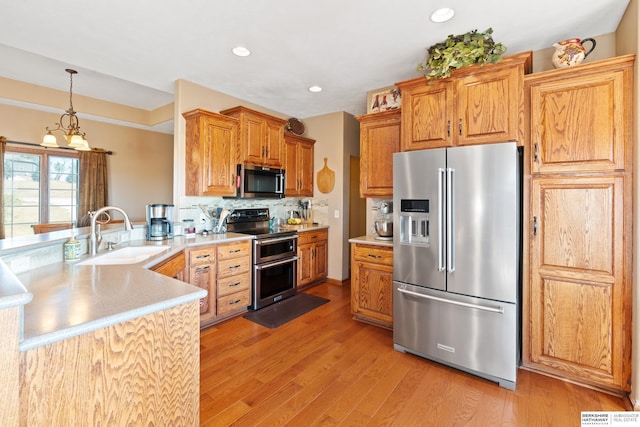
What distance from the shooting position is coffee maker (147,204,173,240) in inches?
116

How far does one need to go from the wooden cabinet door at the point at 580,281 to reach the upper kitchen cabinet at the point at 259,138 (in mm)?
2927

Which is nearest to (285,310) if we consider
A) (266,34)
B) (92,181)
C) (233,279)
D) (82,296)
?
(233,279)

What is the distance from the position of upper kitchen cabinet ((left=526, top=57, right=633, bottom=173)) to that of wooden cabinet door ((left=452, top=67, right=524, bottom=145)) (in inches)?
4.9

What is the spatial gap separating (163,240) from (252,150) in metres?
1.48

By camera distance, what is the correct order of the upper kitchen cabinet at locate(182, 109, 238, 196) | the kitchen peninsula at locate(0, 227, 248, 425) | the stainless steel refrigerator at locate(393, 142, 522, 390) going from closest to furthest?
the kitchen peninsula at locate(0, 227, 248, 425) < the stainless steel refrigerator at locate(393, 142, 522, 390) < the upper kitchen cabinet at locate(182, 109, 238, 196)

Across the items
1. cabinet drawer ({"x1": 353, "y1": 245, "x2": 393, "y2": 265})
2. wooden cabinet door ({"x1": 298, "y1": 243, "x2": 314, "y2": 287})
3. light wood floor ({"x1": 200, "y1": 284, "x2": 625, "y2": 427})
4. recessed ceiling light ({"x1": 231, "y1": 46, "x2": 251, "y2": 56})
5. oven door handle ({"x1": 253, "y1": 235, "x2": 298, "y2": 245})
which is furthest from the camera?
wooden cabinet door ({"x1": 298, "y1": 243, "x2": 314, "y2": 287})

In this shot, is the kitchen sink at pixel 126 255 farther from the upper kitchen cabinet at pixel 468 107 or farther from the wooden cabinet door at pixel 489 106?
the wooden cabinet door at pixel 489 106

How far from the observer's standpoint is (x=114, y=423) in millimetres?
1040

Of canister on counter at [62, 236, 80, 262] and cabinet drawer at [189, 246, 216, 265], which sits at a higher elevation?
canister on counter at [62, 236, 80, 262]

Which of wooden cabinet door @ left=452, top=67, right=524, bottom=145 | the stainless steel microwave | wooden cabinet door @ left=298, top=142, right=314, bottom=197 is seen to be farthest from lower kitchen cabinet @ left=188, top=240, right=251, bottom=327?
wooden cabinet door @ left=452, top=67, right=524, bottom=145

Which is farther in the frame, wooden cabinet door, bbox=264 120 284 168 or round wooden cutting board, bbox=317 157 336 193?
round wooden cutting board, bbox=317 157 336 193

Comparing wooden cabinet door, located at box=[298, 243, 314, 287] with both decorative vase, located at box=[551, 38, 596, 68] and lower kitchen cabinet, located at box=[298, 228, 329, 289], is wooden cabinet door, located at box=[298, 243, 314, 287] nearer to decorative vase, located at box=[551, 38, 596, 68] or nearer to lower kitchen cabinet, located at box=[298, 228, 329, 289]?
lower kitchen cabinet, located at box=[298, 228, 329, 289]

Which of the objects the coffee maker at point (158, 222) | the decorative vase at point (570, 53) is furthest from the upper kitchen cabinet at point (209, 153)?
the decorative vase at point (570, 53)

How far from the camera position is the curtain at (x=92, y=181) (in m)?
4.73
